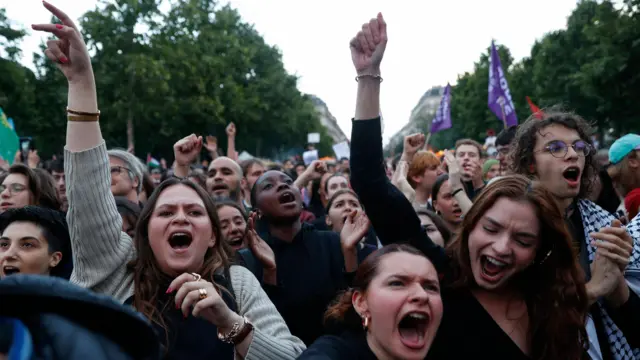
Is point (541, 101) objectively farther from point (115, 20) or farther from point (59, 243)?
point (59, 243)

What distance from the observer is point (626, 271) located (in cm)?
302

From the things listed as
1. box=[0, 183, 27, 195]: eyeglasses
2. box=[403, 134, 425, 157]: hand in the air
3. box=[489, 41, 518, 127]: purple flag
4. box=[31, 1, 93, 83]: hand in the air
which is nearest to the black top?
box=[403, 134, 425, 157]: hand in the air

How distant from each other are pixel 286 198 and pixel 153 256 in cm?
162

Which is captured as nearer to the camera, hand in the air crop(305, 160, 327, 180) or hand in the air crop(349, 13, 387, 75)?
hand in the air crop(349, 13, 387, 75)

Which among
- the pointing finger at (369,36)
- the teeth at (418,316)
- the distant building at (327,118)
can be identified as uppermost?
the distant building at (327,118)

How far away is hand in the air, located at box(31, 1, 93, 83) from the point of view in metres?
2.55

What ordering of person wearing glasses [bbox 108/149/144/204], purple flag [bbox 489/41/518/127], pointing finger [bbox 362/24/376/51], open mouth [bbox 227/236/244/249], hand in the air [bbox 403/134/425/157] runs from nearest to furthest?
pointing finger [bbox 362/24/376/51] → hand in the air [bbox 403/134/425/157] → open mouth [bbox 227/236/244/249] → person wearing glasses [bbox 108/149/144/204] → purple flag [bbox 489/41/518/127]

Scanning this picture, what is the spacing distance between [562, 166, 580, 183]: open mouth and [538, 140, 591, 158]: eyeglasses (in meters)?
0.09

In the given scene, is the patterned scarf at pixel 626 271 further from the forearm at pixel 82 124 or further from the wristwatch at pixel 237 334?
the forearm at pixel 82 124

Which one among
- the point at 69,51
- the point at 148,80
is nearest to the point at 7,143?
the point at 69,51

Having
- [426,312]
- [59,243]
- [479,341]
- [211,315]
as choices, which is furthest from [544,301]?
[59,243]

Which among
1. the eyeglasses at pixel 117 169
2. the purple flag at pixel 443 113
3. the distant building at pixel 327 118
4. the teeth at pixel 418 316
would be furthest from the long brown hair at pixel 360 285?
the distant building at pixel 327 118

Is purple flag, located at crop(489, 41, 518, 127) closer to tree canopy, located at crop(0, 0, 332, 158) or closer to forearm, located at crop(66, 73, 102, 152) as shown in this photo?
forearm, located at crop(66, 73, 102, 152)

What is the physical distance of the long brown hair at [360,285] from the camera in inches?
96.7
